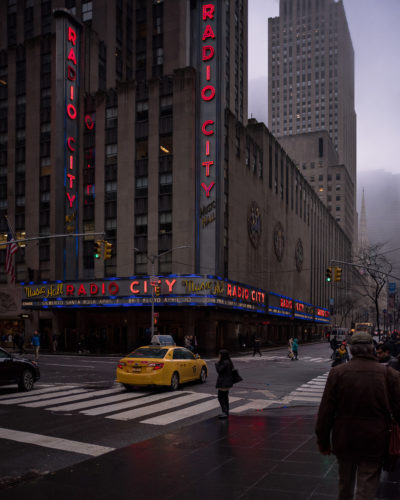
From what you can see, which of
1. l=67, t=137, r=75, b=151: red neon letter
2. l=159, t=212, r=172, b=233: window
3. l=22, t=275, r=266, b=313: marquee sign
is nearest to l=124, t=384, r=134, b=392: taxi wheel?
l=22, t=275, r=266, b=313: marquee sign

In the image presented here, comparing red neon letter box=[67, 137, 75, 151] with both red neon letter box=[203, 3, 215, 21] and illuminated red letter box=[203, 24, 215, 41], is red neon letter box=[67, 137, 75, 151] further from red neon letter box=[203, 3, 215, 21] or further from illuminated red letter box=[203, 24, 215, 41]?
red neon letter box=[203, 3, 215, 21]

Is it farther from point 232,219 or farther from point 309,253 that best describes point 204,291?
point 309,253

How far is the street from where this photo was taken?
9016 mm

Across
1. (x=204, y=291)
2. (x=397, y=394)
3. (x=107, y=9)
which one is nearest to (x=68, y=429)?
(x=397, y=394)

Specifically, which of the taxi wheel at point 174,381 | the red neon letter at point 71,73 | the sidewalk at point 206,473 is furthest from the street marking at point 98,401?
the red neon letter at point 71,73

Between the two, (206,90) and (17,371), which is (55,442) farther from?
(206,90)

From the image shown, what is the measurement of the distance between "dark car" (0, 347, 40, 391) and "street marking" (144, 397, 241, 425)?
6.36m

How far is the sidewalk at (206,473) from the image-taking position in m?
6.68

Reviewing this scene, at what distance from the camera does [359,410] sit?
15.4 ft

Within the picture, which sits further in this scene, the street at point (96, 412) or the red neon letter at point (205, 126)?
the red neon letter at point (205, 126)

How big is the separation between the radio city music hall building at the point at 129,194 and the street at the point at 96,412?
2458cm

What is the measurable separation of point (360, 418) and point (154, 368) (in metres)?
13.5

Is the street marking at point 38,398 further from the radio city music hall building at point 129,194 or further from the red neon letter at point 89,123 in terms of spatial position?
the red neon letter at point 89,123

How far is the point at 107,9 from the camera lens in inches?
2813
